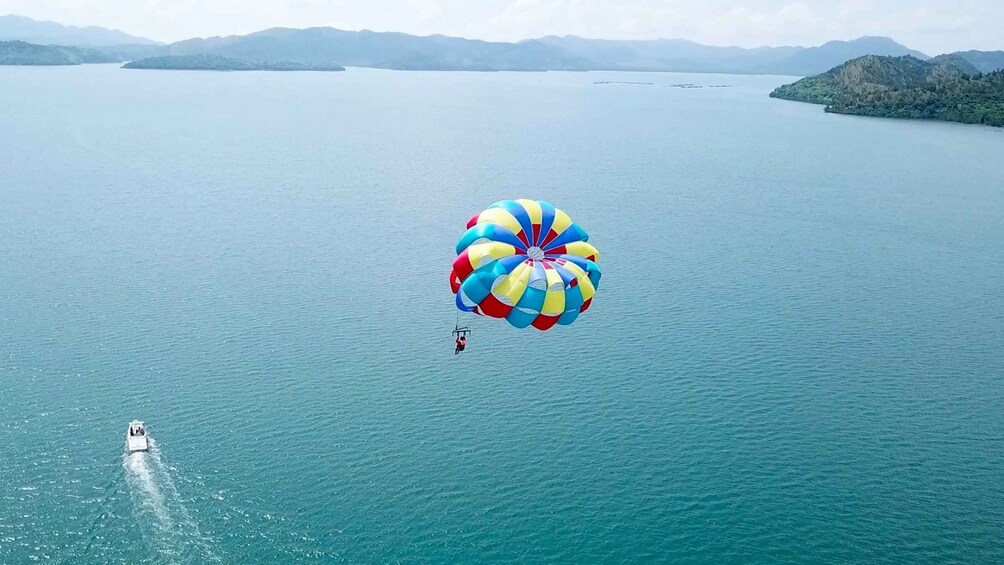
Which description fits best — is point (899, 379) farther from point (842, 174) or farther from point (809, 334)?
point (842, 174)

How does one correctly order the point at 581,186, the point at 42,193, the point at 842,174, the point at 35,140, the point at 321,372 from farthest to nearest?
the point at 35,140, the point at 842,174, the point at 581,186, the point at 42,193, the point at 321,372

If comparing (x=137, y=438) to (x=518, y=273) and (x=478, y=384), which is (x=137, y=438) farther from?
(x=518, y=273)

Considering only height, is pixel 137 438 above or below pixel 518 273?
below

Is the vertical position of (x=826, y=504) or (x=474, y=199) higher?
(x=474, y=199)

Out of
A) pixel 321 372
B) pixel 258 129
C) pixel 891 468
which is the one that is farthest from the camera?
pixel 258 129

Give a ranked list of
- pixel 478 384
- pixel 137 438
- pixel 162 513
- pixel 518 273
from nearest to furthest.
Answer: pixel 518 273, pixel 162 513, pixel 137 438, pixel 478 384

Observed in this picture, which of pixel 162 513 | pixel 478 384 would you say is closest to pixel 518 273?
pixel 478 384

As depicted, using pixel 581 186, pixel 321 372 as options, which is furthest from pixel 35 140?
pixel 321 372

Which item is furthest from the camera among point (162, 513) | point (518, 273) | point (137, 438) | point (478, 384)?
point (478, 384)
